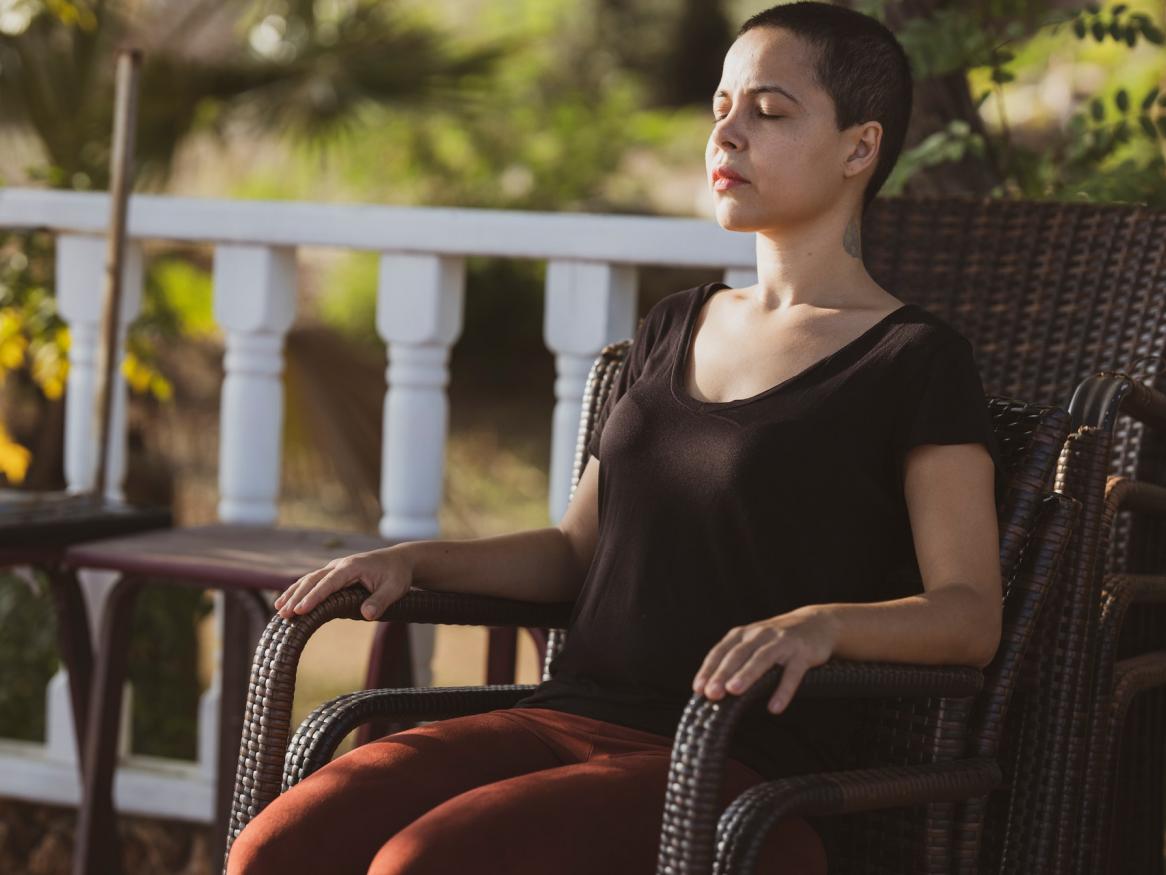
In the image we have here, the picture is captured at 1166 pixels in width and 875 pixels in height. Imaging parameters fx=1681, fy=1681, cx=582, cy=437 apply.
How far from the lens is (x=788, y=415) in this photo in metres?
1.73

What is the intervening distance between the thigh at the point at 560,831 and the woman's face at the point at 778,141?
0.61 meters

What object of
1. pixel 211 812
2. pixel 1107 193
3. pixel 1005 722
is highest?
pixel 1107 193

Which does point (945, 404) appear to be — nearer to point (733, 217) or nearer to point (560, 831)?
point (733, 217)

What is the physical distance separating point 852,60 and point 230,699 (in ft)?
5.56

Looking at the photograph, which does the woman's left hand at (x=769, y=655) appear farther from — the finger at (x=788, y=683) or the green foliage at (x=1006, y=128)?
the green foliage at (x=1006, y=128)

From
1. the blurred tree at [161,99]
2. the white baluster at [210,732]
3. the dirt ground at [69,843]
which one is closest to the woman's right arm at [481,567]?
the dirt ground at [69,843]

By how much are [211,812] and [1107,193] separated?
196 centimetres

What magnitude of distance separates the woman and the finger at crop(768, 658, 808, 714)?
0.03 meters

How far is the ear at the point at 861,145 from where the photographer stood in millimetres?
1805

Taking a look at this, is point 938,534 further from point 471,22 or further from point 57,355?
point 471,22

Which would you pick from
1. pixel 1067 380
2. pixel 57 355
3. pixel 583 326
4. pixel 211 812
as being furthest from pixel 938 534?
pixel 57 355

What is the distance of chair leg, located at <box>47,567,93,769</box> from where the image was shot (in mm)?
2877

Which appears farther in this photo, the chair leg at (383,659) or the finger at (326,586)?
the chair leg at (383,659)

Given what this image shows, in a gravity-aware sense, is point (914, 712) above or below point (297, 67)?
below
